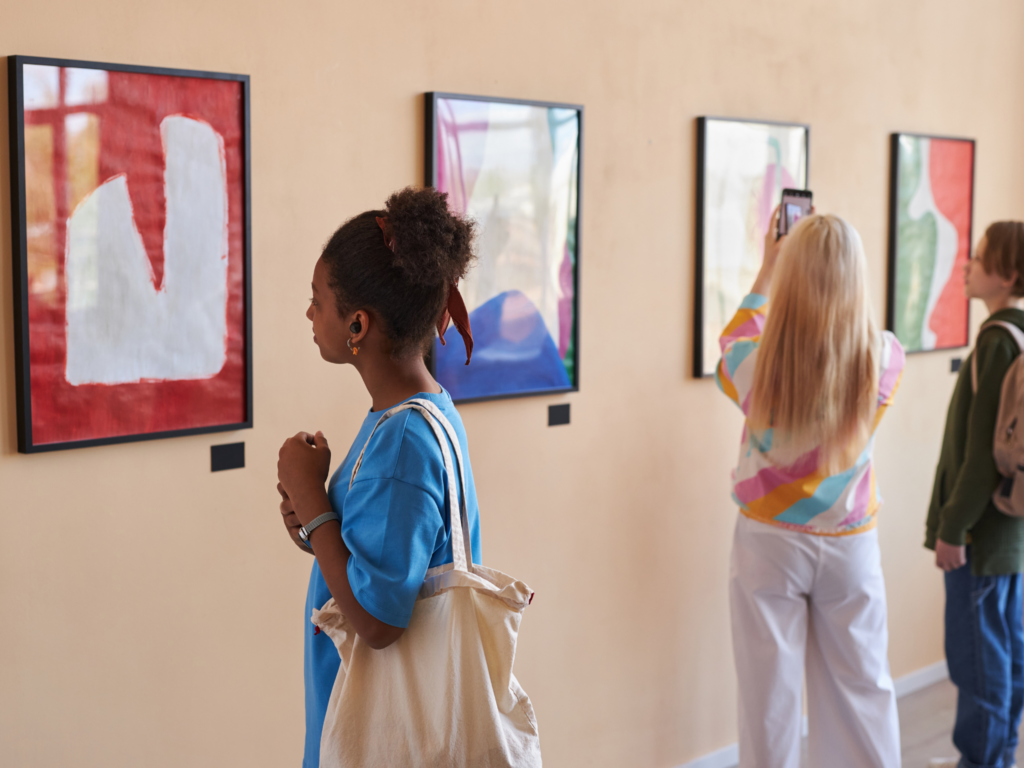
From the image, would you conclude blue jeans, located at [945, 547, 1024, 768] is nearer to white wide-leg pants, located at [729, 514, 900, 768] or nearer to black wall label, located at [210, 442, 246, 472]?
white wide-leg pants, located at [729, 514, 900, 768]

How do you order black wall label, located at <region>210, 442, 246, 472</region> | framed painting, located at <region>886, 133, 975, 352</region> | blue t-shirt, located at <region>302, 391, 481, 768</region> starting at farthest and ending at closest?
1. framed painting, located at <region>886, 133, 975, 352</region>
2. black wall label, located at <region>210, 442, 246, 472</region>
3. blue t-shirt, located at <region>302, 391, 481, 768</region>

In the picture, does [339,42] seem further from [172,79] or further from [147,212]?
[147,212]

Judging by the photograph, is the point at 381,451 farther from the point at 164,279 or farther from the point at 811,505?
the point at 811,505

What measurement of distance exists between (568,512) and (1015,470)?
127 cm

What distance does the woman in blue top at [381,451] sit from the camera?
4.36 feet

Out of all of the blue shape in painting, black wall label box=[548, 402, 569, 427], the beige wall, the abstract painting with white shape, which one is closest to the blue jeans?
the beige wall

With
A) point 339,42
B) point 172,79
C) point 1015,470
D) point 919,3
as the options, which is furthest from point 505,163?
point 919,3

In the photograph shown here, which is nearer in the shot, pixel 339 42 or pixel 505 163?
pixel 339 42

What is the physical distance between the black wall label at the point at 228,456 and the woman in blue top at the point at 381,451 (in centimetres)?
60

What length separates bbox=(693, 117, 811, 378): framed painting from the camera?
2930 mm

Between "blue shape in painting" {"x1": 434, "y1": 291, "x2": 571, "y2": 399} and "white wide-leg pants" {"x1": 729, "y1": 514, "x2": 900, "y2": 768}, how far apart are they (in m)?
0.69

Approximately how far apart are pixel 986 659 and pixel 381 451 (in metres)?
2.35

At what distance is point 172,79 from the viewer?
6.25 ft

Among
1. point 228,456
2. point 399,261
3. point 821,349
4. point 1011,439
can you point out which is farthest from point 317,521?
point 1011,439
